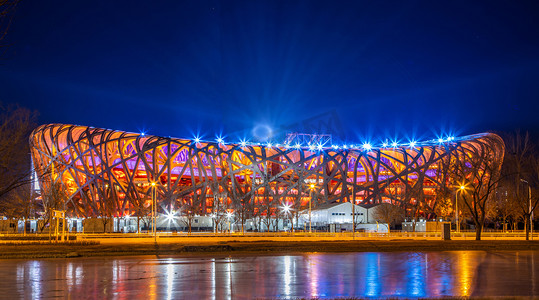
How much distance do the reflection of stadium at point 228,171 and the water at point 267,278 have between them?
5160 centimetres

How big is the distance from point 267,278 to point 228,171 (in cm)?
7388

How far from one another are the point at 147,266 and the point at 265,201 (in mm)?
63126

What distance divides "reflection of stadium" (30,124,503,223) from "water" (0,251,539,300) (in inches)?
2031

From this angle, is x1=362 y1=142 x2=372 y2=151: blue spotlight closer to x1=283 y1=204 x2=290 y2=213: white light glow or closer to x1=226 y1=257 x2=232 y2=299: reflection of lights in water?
x1=283 y1=204 x2=290 y2=213: white light glow

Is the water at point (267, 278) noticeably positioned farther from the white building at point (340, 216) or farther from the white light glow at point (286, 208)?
the white light glow at point (286, 208)

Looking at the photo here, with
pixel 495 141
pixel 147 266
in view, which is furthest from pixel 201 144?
pixel 147 266

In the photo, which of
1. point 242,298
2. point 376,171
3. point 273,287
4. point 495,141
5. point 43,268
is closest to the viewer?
point 242,298

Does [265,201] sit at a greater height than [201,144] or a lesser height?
lesser

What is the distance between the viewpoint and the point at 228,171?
89625 mm

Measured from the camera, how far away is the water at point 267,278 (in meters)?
13.1

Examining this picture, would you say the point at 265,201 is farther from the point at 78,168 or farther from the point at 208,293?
the point at 208,293

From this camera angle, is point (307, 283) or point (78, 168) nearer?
point (307, 283)

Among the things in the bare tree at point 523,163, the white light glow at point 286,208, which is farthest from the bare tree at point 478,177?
the white light glow at point 286,208

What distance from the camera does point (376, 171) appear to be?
95875 millimetres
